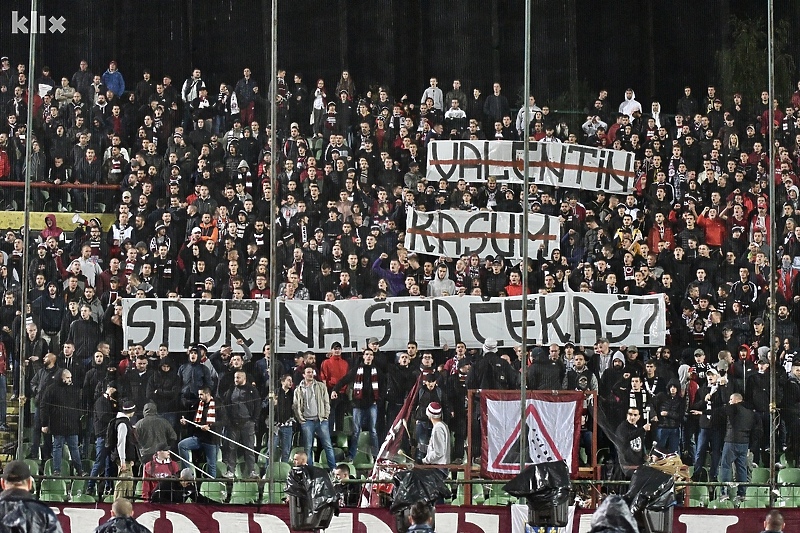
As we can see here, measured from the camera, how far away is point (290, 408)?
12844mm

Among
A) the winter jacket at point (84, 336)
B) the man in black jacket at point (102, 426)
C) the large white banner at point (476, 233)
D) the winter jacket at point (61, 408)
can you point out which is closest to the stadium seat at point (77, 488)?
the man in black jacket at point (102, 426)

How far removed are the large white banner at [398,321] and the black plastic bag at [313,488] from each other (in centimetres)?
284

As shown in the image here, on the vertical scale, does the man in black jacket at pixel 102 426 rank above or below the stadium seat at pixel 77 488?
above

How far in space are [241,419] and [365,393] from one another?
1096 millimetres

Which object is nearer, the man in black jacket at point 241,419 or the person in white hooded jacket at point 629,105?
the man in black jacket at point 241,419

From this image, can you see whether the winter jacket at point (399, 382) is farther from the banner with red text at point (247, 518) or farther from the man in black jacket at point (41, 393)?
the man in black jacket at point (41, 393)

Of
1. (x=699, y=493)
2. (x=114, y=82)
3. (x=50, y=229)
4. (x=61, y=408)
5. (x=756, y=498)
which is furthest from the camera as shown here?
(x=114, y=82)

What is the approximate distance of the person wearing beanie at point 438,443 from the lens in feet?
41.5

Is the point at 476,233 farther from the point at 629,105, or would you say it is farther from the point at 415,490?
the point at 415,490

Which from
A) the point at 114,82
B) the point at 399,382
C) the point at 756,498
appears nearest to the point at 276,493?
the point at 399,382

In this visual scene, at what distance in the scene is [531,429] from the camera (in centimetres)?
1250

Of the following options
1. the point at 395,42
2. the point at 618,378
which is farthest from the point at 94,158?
the point at 618,378

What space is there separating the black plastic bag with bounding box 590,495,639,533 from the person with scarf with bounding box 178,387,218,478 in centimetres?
601

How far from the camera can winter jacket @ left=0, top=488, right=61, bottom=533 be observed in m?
7.34
